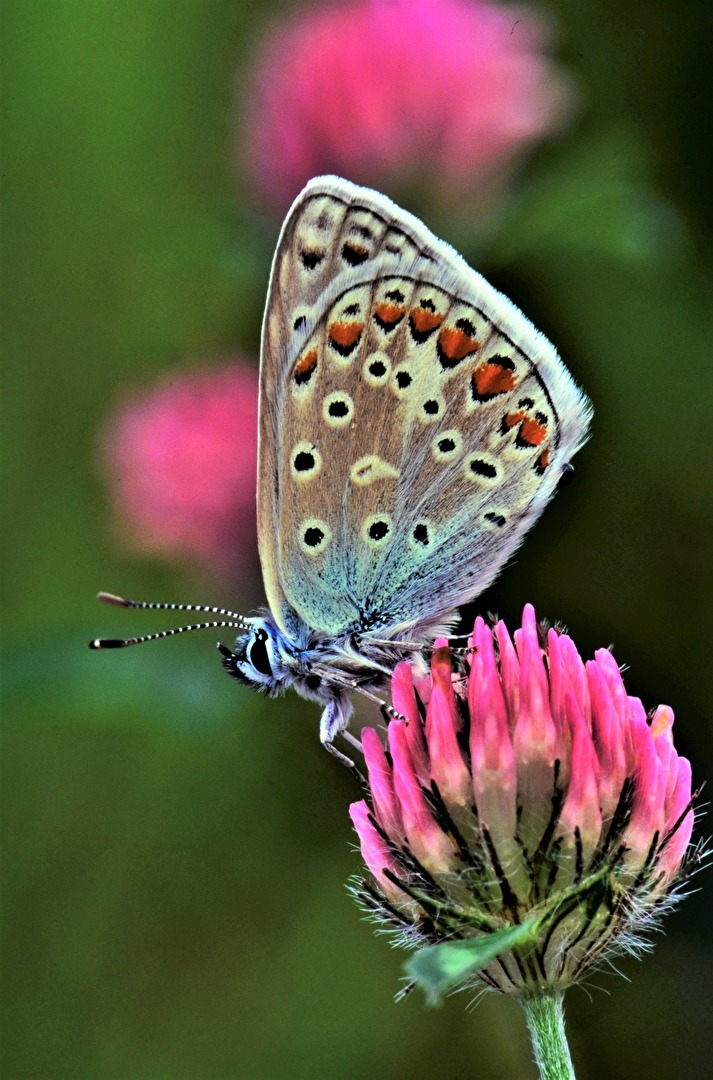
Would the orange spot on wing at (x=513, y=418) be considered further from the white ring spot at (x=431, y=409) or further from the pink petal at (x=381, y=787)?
the pink petal at (x=381, y=787)

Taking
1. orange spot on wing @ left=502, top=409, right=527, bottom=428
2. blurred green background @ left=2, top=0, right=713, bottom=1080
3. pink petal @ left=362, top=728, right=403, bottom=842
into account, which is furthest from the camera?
blurred green background @ left=2, top=0, right=713, bottom=1080

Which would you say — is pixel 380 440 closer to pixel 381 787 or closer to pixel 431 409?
pixel 431 409

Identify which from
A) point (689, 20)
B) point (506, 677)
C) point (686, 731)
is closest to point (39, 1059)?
point (686, 731)

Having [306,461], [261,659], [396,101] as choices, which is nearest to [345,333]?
[306,461]

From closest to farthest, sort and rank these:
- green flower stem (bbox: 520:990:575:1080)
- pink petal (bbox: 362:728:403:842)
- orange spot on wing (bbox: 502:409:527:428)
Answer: green flower stem (bbox: 520:990:575:1080), pink petal (bbox: 362:728:403:842), orange spot on wing (bbox: 502:409:527:428)

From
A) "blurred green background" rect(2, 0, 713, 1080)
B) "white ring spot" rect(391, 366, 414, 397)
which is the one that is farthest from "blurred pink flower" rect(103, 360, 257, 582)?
"white ring spot" rect(391, 366, 414, 397)

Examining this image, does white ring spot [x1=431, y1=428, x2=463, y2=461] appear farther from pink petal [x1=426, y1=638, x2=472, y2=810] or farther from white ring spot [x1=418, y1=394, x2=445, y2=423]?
pink petal [x1=426, y1=638, x2=472, y2=810]
